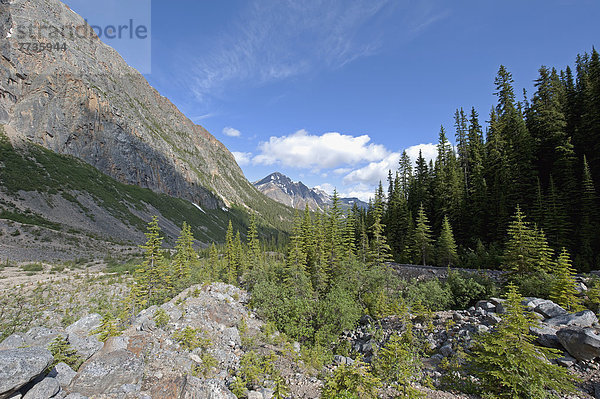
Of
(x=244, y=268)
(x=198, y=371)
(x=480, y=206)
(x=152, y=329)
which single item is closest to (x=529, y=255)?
(x=480, y=206)

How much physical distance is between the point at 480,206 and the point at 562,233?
11.0 metres

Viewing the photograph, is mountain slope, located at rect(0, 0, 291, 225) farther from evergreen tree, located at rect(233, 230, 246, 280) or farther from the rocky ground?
the rocky ground

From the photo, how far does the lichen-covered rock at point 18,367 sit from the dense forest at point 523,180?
3071cm

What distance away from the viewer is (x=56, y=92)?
8750 centimetres

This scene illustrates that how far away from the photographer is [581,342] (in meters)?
8.57

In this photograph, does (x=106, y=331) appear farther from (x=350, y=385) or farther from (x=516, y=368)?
(x=516, y=368)

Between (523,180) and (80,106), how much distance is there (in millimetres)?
135565

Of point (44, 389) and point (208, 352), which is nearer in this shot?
point (44, 389)

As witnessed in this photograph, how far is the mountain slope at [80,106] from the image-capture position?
7869cm

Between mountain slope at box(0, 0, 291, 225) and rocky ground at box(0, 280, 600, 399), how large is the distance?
101 meters

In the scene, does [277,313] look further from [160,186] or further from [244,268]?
[160,186]

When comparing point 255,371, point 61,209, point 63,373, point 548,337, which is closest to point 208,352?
point 255,371

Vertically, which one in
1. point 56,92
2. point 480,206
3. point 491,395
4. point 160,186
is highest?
point 56,92

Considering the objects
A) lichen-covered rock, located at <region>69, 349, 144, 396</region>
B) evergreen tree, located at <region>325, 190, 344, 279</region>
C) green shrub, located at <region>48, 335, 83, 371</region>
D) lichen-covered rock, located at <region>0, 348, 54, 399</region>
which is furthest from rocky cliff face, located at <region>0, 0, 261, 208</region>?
lichen-covered rock, located at <region>0, 348, 54, 399</region>
